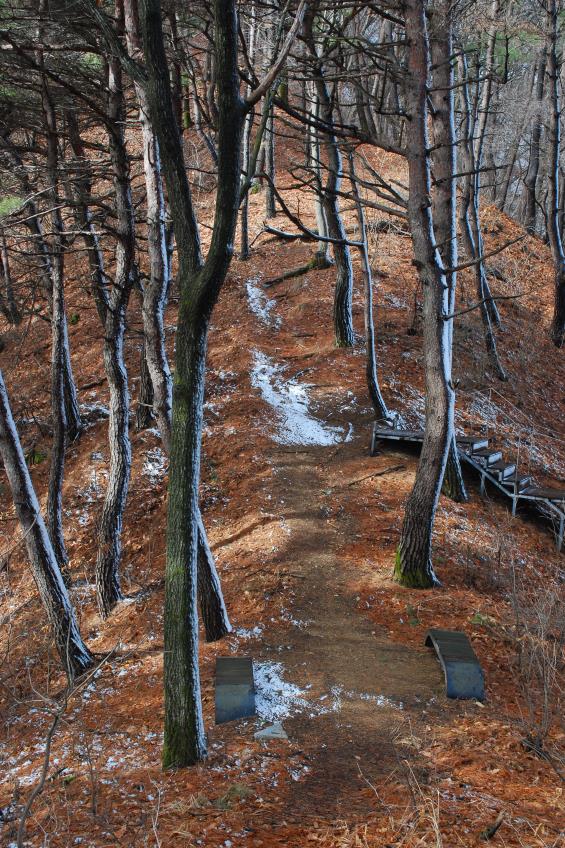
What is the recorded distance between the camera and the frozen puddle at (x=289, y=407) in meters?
12.9

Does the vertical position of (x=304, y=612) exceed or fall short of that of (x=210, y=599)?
it falls short

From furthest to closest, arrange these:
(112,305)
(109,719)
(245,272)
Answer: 1. (245,272)
2. (112,305)
3. (109,719)

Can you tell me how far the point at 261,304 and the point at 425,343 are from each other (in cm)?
1032

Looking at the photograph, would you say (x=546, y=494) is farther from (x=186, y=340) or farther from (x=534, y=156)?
(x=534, y=156)

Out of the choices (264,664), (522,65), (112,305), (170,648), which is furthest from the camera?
(522,65)

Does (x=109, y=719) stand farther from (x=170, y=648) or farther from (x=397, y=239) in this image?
(x=397, y=239)

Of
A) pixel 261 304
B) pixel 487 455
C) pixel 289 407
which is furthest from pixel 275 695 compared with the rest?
pixel 261 304

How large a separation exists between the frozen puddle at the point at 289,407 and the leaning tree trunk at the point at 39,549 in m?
5.46

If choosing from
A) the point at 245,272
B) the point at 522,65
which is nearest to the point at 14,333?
the point at 245,272

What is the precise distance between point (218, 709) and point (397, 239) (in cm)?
1810

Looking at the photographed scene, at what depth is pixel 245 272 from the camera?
20.5 meters

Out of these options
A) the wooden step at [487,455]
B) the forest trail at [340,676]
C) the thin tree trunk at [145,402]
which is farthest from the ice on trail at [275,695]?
the thin tree trunk at [145,402]

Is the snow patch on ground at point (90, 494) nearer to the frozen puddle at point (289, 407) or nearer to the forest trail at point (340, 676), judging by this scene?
the frozen puddle at point (289, 407)

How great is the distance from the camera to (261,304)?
18.5 metres
